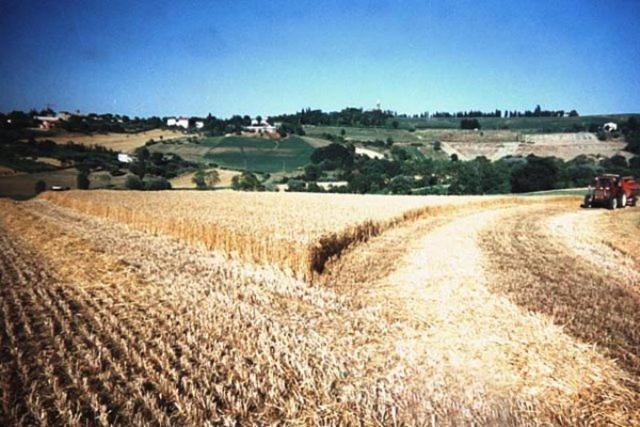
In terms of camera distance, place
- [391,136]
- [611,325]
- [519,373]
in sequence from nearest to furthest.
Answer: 1. [519,373]
2. [611,325]
3. [391,136]

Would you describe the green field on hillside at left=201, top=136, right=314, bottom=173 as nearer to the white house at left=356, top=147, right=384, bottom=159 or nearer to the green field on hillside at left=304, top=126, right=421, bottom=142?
the white house at left=356, top=147, right=384, bottom=159

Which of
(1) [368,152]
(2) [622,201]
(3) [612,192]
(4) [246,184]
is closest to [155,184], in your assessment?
(4) [246,184]

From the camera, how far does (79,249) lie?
41.0 ft

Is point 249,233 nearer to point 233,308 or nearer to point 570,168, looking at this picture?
point 233,308

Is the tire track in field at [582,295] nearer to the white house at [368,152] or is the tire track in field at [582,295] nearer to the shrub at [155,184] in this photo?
the shrub at [155,184]

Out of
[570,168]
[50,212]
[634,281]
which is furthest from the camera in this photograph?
[570,168]

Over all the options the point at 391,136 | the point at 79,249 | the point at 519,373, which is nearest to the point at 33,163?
the point at 79,249

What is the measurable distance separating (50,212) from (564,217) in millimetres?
28739

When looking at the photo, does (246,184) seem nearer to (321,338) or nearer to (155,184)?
(155,184)

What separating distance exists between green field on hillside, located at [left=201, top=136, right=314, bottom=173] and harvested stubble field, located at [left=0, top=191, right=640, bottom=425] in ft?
214

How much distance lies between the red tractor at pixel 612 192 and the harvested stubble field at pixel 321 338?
573 inches

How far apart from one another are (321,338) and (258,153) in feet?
269

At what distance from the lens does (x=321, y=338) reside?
6.36m

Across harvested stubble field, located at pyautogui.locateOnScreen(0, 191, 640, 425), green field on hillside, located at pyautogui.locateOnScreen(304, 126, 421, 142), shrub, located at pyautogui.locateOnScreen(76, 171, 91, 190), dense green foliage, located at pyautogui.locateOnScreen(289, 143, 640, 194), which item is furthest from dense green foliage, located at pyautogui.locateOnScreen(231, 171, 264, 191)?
green field on hillside, located at pyautogui.locateOnScreen(304, 126, 421, 142)
